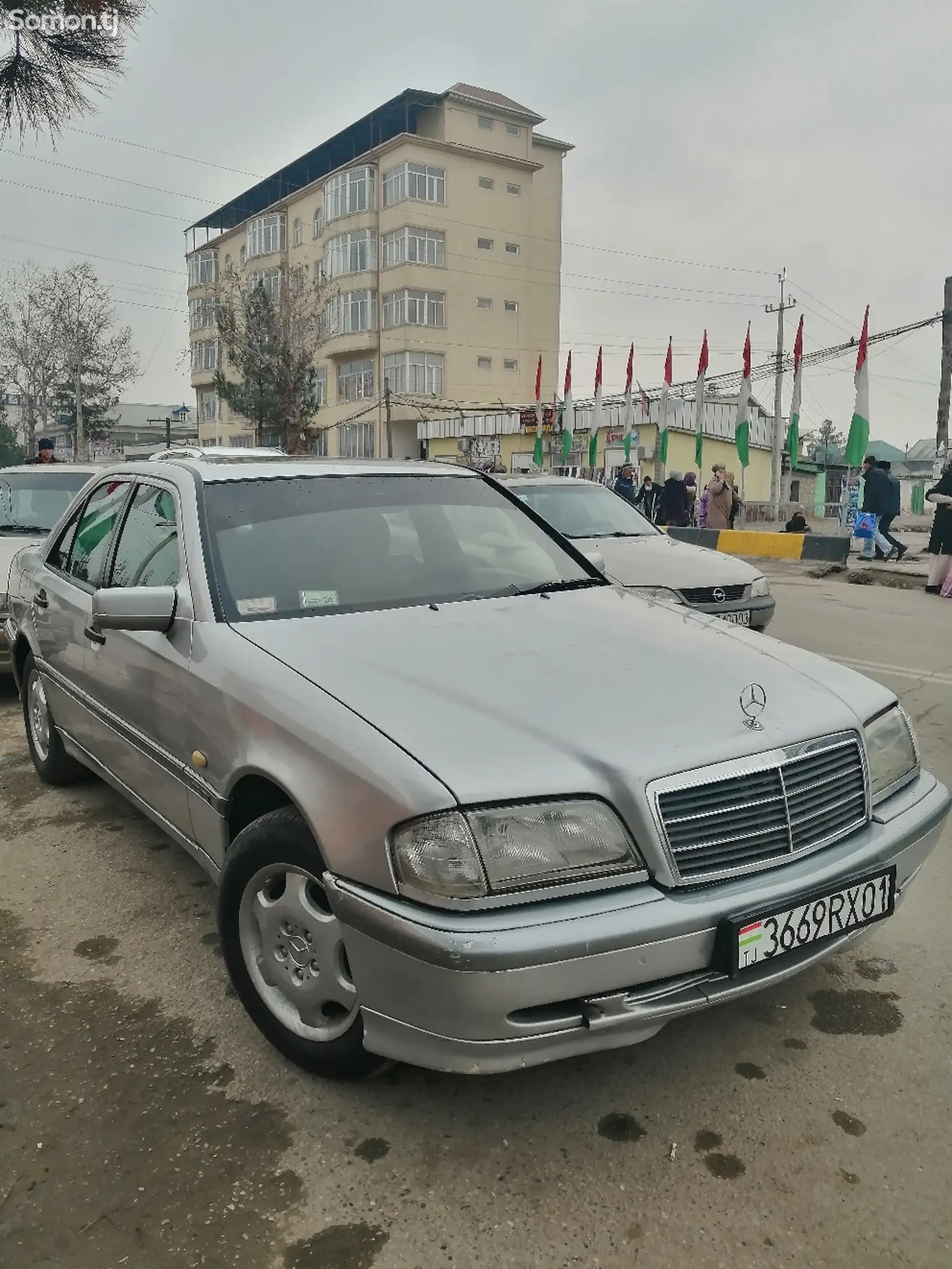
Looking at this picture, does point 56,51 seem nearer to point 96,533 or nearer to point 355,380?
point 96,533

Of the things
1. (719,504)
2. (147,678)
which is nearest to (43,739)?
(147,678)

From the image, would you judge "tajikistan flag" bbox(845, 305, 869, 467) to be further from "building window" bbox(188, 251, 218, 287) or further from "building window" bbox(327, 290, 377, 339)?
"building window" bbox(188, 251, 218, 287)

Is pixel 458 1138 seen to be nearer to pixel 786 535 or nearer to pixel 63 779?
pixel 63 779

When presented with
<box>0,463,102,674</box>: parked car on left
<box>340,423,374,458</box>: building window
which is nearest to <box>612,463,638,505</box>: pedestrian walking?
<box>0,463,102,674</box>: parked car on left

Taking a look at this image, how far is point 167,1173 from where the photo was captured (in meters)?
2.12

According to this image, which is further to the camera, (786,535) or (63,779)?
(786,535)

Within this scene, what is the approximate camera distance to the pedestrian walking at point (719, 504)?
16.7m

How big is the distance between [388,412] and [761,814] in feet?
137

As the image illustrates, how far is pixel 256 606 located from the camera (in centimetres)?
294

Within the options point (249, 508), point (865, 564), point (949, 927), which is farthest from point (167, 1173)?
point (865, 564)

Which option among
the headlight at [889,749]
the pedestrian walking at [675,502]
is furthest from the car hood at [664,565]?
the pedestrian walking at [675,502]

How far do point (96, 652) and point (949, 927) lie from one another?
10.6ft

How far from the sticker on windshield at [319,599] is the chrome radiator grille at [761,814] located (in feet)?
4.35

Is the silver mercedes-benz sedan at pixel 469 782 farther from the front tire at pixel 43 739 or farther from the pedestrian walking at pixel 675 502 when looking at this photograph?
the pedestrian walking at pixel 675 502
